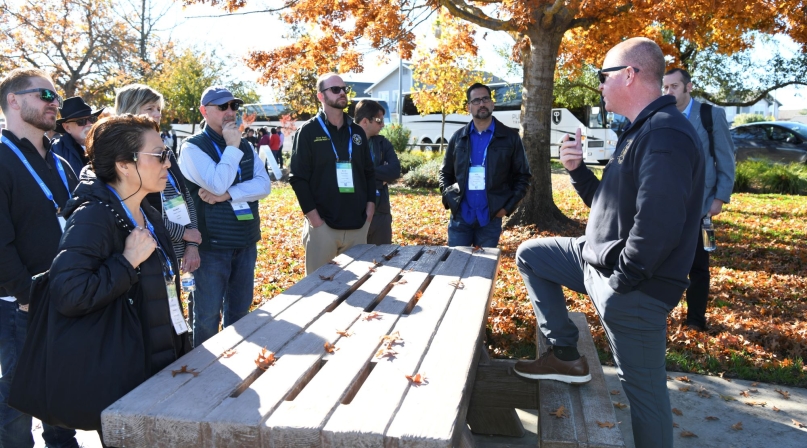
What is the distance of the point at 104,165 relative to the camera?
98.7 inches

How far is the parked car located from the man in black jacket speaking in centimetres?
1662

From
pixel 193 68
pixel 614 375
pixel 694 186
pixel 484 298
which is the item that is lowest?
pixel 614 375

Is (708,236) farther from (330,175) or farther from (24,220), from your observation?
(24,220)

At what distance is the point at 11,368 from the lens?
3068 millimetres

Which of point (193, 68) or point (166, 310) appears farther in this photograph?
point (193, 68)

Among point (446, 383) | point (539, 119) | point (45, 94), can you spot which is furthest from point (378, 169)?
point (539, 119)

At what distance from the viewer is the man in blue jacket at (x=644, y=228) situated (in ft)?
8.29

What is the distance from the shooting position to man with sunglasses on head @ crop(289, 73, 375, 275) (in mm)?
4828

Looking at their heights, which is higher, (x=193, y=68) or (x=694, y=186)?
(x=193, y=68)

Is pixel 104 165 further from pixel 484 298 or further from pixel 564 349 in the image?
pixel 564 349

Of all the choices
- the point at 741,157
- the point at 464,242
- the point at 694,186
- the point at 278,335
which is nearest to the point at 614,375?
the point at 464,242

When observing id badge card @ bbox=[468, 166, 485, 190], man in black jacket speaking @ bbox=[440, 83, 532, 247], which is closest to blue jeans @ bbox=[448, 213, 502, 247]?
man in black jacket speaking @ bbox=[440, 83, 532, 247]

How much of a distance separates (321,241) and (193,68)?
96.4 feet

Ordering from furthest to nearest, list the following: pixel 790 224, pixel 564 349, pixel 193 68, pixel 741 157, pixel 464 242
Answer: pixel 193 68 < pixel 741 157 < pixel 790 224 < pixel 464 242 < pixel 564 349
